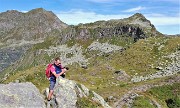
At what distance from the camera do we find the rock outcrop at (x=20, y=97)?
2852cm

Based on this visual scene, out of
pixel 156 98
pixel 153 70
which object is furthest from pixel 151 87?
pixel 153 70

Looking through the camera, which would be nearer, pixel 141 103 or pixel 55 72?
pixel 55 72

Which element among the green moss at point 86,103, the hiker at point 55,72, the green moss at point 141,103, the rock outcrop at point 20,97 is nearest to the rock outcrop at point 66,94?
the green moss at point 86,103

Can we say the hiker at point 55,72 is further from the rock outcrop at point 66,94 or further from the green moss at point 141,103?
the green moss at point 141,103

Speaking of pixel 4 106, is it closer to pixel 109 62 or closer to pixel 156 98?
pixel 156 98

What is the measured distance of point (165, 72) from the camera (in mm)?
82500

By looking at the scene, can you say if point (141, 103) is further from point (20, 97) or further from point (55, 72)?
point (20, 97)

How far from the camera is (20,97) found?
1156 inches

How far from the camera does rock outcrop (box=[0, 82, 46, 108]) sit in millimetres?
28516

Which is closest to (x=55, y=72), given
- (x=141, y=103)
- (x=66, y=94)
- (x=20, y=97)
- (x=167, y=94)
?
(x=66, y=94)

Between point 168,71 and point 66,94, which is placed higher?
point 66,94

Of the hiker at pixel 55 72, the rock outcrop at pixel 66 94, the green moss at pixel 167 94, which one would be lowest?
the green moss at pixel 167 94

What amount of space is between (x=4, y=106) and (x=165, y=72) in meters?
60.1

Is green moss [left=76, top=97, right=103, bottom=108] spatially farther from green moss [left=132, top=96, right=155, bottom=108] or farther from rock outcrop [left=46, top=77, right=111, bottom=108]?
green moss [left=132, top=96, right=155, bottom=108]
